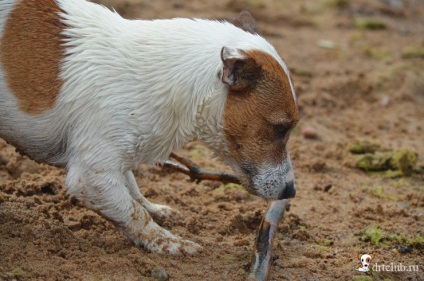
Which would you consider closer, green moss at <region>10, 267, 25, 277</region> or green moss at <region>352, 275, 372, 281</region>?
green moss at <region>10, 267, 25, 277</region>

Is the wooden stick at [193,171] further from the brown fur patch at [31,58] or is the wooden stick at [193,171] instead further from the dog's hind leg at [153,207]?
the brown fur patch at [31,58]

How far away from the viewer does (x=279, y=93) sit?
4.57 metres

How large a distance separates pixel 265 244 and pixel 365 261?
772mm

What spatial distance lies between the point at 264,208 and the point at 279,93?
1462mm

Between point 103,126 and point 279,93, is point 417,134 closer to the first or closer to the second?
point 279,93

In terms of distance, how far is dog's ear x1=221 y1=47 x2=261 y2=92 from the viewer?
4.35m

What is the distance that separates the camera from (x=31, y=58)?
451cm

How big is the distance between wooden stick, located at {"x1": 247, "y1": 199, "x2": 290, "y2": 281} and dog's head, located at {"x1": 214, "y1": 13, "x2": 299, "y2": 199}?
20 cm

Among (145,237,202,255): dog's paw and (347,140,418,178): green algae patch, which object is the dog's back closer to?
(145,237,202,255): dog's paw

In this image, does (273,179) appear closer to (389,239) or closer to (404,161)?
(389,239)

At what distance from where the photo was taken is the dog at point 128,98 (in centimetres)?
449

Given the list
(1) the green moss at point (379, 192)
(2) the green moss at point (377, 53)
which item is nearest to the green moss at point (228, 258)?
(1) the green moss at point (379, 192)

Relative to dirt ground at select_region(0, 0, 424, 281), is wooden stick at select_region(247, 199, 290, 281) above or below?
above

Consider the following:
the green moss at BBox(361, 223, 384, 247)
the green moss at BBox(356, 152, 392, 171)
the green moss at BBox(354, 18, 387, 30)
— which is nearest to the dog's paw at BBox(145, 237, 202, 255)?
the green moss at BBox(361, 223, 384, 247)
